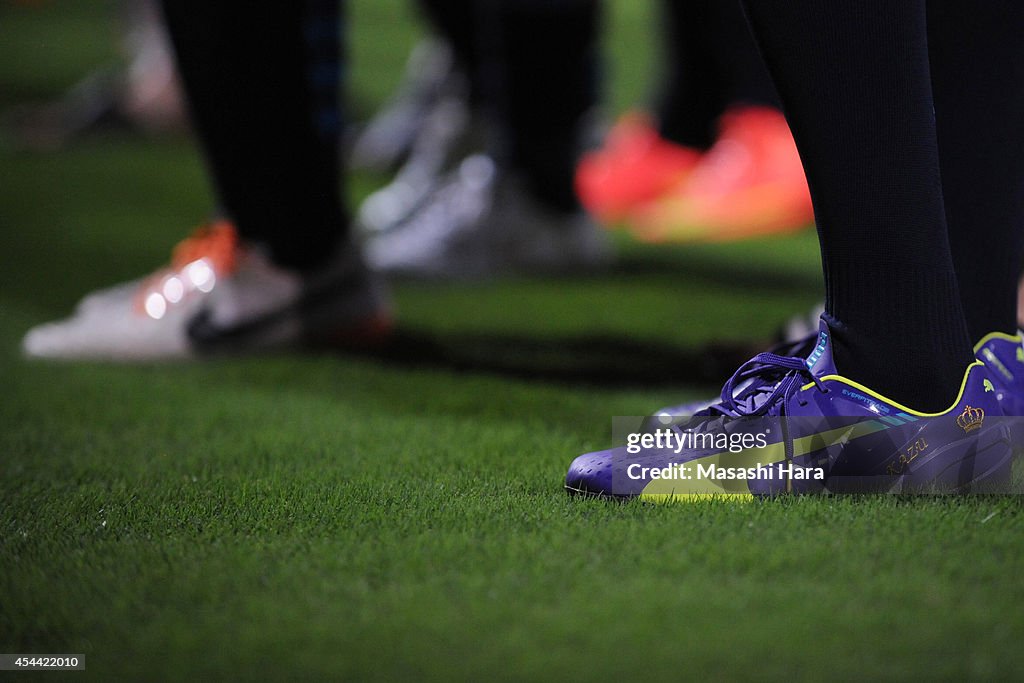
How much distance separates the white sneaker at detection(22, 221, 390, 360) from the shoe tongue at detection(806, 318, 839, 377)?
0.73m

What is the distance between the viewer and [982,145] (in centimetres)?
79

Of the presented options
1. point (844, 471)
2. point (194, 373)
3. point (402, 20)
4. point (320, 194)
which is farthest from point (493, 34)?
point (402, 20)

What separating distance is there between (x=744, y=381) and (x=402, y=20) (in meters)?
5.56

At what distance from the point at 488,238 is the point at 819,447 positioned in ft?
4.01

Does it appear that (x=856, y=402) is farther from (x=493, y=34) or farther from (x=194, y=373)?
(x=493, y=34)

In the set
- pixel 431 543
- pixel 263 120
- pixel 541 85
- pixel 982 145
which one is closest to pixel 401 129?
pixel 541 85

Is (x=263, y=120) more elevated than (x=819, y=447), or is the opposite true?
(x=263, y=120)

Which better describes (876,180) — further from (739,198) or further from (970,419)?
(739,198)

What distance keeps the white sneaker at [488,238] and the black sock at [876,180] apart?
3.91 feet

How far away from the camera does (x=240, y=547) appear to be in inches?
26.7

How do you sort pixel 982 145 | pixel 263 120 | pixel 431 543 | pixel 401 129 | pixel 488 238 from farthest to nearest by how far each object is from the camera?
1. pixel 401 129
2. pixel 488 238
3. pixel 263 120
4. pixel 982 145
5. pixel 431 543

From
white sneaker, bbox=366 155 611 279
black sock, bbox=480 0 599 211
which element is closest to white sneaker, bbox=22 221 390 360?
white sneaker, bbox=366 155 611 279

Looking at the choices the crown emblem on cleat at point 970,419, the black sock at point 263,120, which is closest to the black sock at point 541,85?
the black sock at point 263,120

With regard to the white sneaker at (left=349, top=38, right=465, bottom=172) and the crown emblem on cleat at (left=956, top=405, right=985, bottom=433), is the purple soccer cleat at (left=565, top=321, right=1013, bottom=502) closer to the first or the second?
the crown emblem on cleat at (left=956, top=405, right=985, bottom=433)
